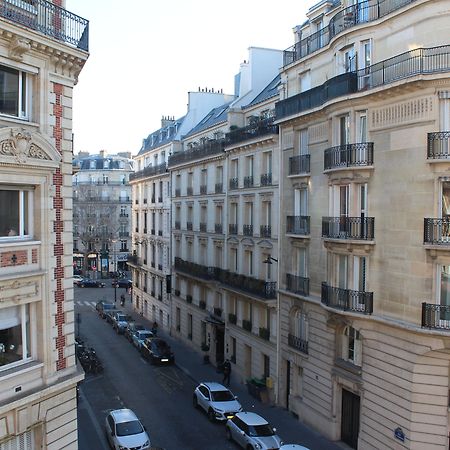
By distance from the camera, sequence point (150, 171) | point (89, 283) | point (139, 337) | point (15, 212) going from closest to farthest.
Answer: point (15, 212) < point (139, 337) < point (150, 171) < point (89, 283)

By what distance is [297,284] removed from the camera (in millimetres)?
25109

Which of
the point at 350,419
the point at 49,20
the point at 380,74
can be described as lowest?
the point at 350,419

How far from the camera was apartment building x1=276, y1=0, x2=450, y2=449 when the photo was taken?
17438 mm

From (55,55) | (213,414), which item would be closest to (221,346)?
(213,414)

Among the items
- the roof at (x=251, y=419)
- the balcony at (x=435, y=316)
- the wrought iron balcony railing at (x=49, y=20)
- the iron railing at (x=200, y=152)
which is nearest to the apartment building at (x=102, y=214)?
the iron railing at (x=200, y=152)

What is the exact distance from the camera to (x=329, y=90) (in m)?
21.4

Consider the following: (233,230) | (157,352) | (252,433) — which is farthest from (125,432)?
(233,230)

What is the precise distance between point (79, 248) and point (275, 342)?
6158 cm

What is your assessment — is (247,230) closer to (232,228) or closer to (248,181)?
(232,228)

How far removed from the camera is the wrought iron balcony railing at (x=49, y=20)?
11.7 m

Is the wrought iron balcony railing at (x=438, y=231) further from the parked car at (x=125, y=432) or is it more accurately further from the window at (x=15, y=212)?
the parked car at (x=125, y=432)

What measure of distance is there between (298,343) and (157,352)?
12.4 metres

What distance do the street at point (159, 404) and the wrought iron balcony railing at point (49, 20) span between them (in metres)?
15.6

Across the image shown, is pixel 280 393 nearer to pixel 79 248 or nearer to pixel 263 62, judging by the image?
pixel 263 62
